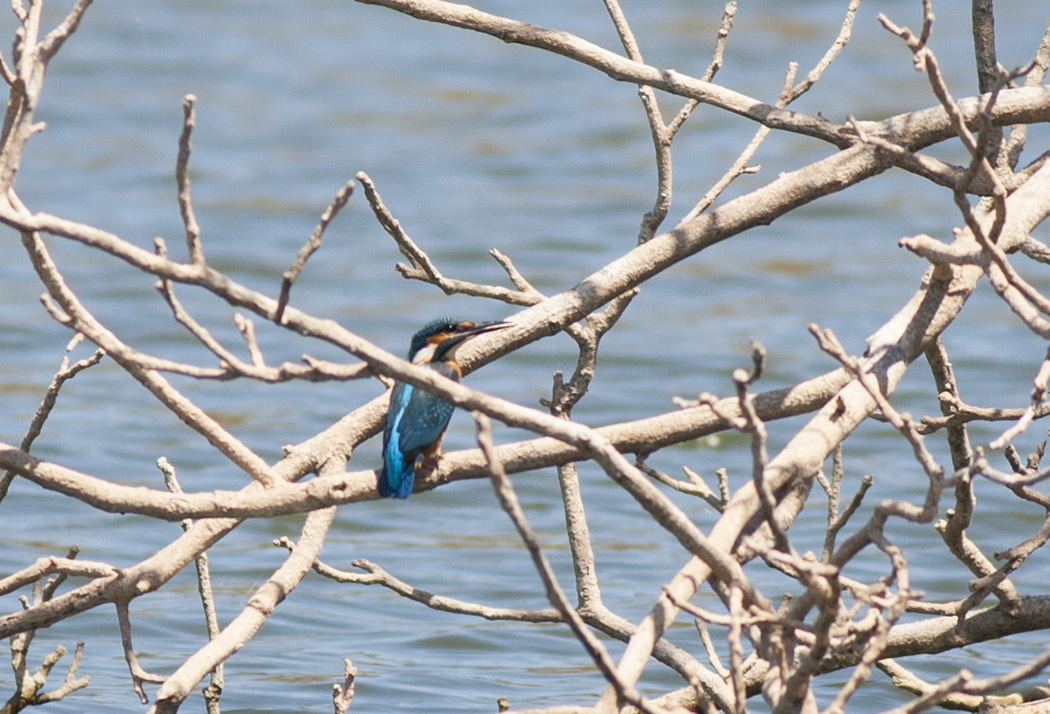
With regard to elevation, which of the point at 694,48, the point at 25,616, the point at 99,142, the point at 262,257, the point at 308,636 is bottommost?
the point at 25,616

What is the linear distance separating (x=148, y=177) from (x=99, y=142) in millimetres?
1595

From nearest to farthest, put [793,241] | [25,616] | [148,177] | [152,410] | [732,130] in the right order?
[25,616] < [152,410] < [793,241] < [148,177] < [732,130]

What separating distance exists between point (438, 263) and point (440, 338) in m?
8.45

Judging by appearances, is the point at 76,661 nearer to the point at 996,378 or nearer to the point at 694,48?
the point at 996,378

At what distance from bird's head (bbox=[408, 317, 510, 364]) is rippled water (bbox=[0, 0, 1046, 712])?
1.76 m

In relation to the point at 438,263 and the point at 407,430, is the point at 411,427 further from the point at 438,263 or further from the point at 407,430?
Result: the point at 438,263

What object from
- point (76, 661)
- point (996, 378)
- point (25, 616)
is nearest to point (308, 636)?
point (76, 661)

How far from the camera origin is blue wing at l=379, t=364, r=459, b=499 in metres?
3.04

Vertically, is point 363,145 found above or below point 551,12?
→ below

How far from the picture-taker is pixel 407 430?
3.16 metres

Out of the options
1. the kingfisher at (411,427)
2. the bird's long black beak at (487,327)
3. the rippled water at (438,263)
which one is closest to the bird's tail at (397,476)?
the kingfisher at (411,427)

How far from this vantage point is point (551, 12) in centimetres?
1642

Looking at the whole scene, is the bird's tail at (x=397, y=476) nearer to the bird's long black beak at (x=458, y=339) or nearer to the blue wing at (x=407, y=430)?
the blue wing at (x=407, y=430)

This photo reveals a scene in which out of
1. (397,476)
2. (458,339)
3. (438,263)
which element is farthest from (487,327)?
(438,263)
